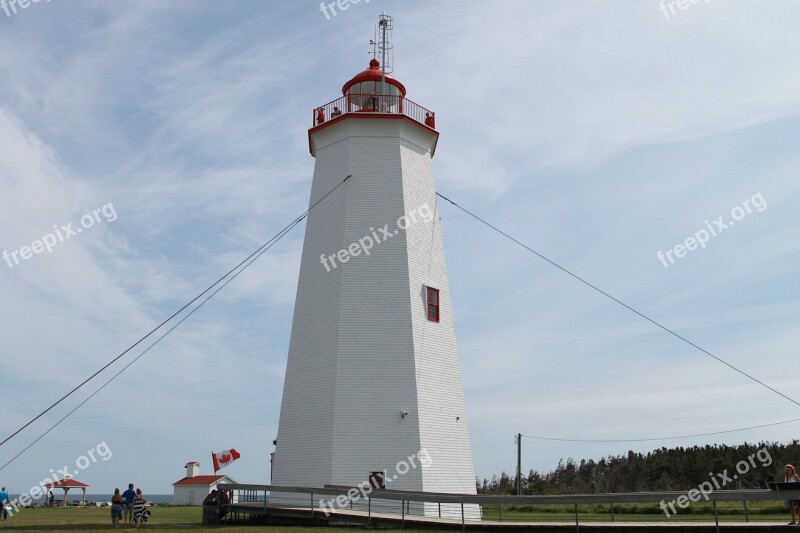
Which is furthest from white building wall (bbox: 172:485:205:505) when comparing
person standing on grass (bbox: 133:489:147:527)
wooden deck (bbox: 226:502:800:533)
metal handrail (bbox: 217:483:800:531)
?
metal handrail (bbox: 217:483:800:531)

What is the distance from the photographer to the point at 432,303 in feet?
66.9

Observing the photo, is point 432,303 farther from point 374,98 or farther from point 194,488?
point 194,488

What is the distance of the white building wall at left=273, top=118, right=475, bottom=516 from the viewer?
18.2 m

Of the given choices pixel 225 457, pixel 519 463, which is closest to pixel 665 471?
pixel 519 463

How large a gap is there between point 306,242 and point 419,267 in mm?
3719

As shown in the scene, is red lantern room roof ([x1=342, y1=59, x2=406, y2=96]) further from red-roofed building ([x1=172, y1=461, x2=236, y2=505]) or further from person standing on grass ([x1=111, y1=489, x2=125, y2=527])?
red-roofed building ([x1=172, y1=461, x2=236, y2=505])

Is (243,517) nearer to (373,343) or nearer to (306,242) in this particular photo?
(373,343)

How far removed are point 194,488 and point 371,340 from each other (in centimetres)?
3169

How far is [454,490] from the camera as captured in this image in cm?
1853

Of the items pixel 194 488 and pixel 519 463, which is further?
pixel 194 488

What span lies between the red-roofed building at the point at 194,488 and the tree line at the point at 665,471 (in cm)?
1874

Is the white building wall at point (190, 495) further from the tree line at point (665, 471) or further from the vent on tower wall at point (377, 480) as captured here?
the vent on tower wall at point (377, 480)

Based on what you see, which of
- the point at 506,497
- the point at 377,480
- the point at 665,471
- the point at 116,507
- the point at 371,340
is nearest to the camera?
the point at 506,497

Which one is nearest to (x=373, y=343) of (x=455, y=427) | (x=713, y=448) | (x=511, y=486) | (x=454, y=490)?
(x=455, y=427)
